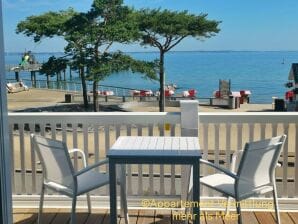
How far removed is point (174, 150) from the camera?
106 inches

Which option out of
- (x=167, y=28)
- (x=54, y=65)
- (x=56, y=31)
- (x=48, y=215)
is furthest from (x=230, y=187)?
(x=167, y=28)

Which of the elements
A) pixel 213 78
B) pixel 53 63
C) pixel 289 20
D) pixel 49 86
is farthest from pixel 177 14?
pixel 213 78

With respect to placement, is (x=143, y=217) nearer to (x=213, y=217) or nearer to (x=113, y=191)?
(x=213, y=217)

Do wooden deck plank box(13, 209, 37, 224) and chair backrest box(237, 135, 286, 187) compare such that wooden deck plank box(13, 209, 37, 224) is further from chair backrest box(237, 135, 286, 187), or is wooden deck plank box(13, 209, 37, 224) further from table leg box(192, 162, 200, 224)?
chair backrest box(237, 135, 286, 187)

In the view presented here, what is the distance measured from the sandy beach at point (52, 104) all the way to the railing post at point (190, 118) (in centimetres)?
2705

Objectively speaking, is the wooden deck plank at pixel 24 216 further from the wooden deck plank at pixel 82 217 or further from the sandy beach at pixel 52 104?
the sandy beach at pixel 52 104

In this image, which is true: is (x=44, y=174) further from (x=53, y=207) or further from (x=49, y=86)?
(x=49, y=86)

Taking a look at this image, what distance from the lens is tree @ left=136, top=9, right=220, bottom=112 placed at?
28237mm

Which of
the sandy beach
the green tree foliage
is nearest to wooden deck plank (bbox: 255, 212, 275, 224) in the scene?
the green tree foliage

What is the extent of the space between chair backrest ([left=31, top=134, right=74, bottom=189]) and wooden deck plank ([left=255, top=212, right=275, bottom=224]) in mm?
1565

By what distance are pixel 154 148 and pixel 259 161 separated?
69cm

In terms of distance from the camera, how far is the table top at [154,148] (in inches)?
102

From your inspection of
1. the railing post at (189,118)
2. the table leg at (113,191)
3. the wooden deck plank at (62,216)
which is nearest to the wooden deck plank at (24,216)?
the wooden deck plank at (62,216)

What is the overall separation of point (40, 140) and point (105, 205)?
111 centimetres
